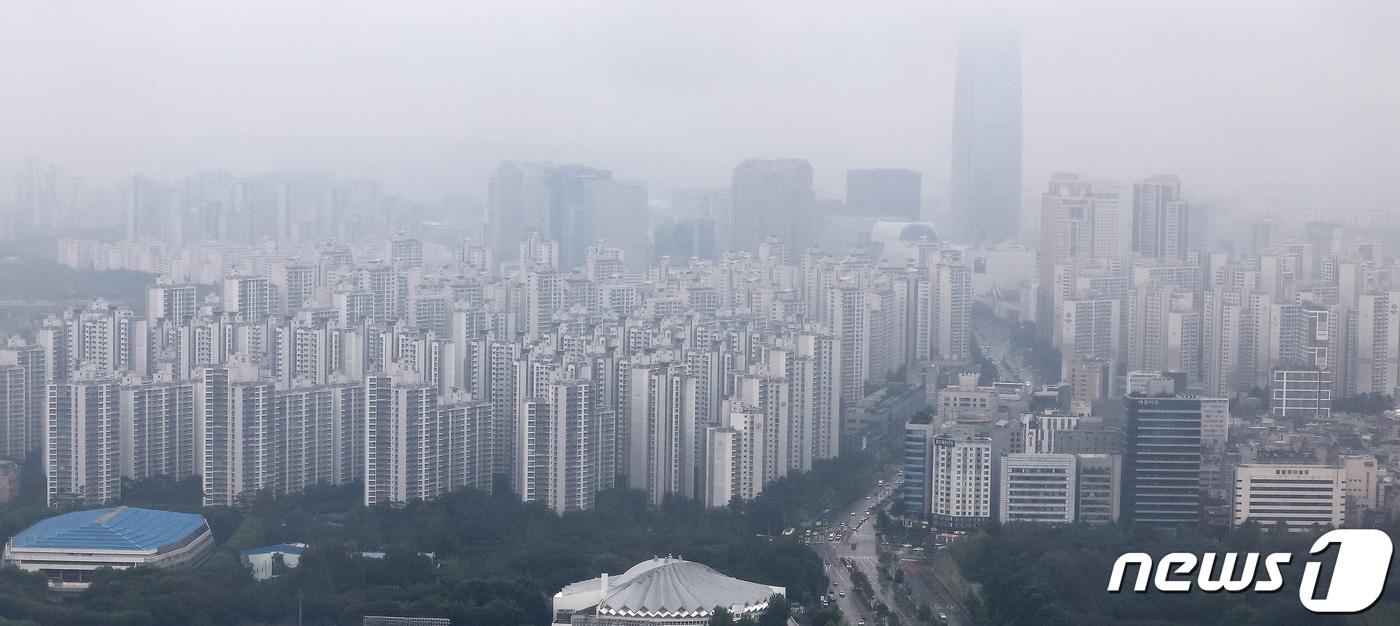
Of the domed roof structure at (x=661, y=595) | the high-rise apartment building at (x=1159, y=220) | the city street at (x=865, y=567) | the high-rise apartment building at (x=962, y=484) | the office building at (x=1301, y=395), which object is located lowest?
the city street at (x=865, y=567)

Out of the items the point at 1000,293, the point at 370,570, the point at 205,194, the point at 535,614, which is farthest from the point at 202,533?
the point at 1000,293

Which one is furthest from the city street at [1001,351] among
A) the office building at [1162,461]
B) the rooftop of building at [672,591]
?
the rooftop of building at [672,591]

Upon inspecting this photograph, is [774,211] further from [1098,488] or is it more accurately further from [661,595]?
[661,595]

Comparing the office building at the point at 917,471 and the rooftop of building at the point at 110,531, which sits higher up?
the office building at the point at 917,471

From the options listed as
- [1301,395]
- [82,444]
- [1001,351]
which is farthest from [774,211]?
[82,444]

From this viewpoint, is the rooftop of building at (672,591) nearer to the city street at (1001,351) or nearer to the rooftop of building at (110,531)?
the rooftop of building at (110,531)

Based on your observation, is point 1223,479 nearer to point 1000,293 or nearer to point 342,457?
point 342,457

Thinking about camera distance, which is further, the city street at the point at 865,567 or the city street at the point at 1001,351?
the city street at the point at 1001,351
